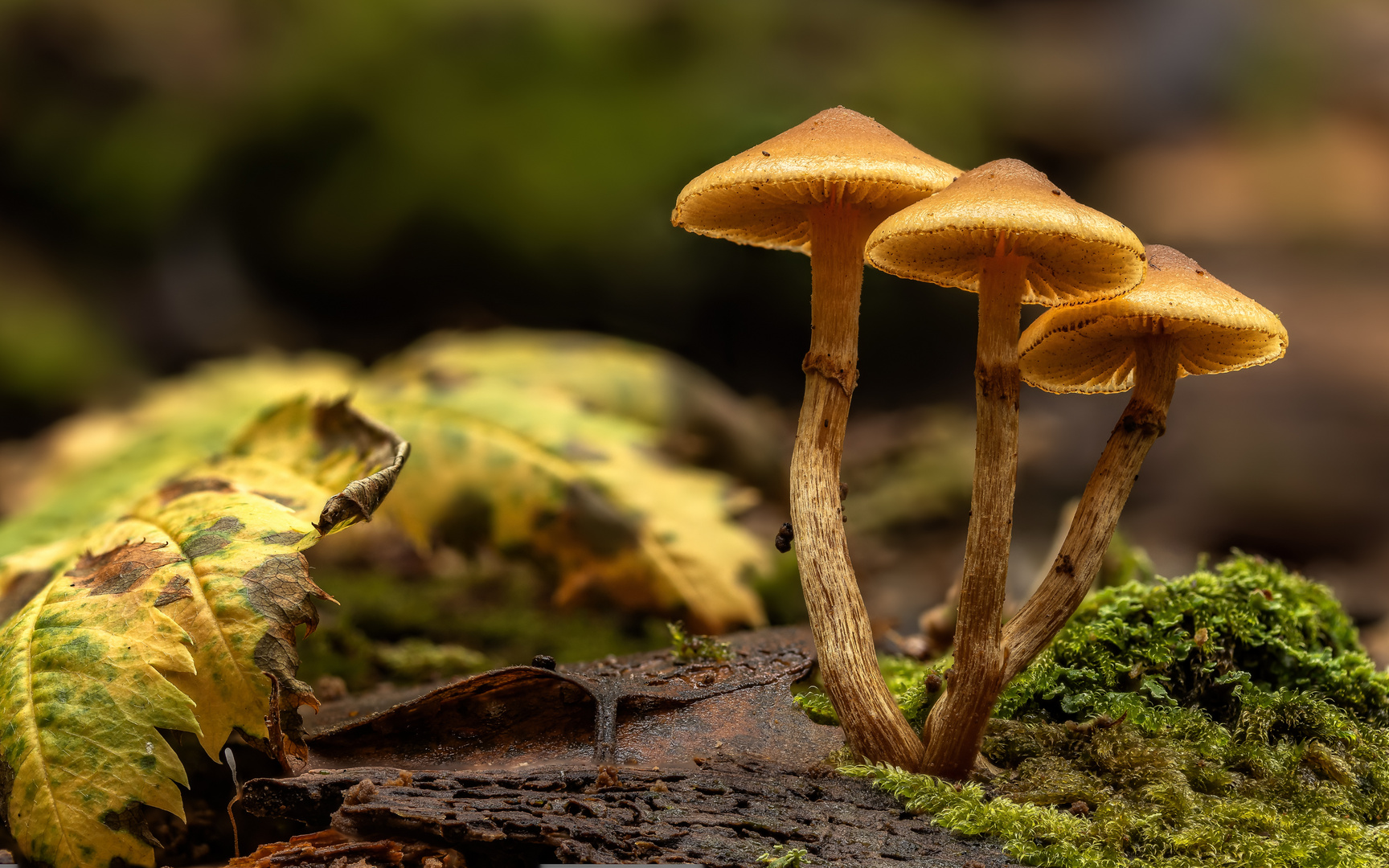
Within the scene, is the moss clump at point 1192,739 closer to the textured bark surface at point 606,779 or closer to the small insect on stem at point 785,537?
the textured bark surface at point 606,779

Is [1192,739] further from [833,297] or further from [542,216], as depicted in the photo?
[542,216]

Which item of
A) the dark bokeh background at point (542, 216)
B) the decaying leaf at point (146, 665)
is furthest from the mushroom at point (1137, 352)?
the dark bokeh background at point (542, 216)

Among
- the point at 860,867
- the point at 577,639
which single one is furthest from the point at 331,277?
the point at 860,867

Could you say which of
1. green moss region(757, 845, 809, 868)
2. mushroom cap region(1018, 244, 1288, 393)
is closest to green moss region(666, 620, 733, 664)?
green moss region(757, 845, 809, 868)

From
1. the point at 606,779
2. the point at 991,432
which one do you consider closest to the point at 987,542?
the point at 991,432

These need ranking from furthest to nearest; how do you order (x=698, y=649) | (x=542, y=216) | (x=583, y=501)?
(x=542, y=216) → (x=583, y=501) → (x=698, y=649)

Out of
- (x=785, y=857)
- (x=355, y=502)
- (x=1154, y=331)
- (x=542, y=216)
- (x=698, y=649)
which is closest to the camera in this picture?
(x=785, y=857)
